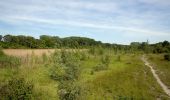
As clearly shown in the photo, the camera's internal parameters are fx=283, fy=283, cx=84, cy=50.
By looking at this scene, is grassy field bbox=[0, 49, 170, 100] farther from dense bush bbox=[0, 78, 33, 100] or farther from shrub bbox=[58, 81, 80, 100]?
dense bush bbox=[0, 78, 33, 100]

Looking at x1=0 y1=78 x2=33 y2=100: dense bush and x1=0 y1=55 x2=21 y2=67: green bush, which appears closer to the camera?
x1=0 y1=78 x2=33 y2=100: dense bush

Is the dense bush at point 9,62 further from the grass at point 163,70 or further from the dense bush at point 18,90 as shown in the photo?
the dense bush at point 18,90

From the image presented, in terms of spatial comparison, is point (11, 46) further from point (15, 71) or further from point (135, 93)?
point (135, 93)

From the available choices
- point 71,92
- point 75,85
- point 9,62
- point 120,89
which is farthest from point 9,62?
point 71,92

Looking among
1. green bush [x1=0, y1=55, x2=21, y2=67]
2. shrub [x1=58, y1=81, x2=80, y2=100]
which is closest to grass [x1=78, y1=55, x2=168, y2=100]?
shrub [x1=58, y1=81, x2=80, y2=100]

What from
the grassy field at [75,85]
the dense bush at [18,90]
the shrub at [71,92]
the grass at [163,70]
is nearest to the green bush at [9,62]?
the grassy field at [75,85]

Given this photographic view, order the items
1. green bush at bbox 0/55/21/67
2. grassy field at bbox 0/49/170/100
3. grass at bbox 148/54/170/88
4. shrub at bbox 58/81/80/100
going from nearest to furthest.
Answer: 1. shrub at bbox 58/81/80/100
2. grassy field at bbox 0/49/170/100
3. grass at bbox 148/54/170/88
4. green bush at bbox 0/55/21/67

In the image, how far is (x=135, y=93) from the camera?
2806cm

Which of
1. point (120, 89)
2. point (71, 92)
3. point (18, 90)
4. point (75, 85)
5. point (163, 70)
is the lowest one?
point (120, 89)

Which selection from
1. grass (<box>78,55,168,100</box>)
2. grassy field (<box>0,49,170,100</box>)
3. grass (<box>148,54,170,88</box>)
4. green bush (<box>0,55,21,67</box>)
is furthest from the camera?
green bush (<box>0,55,21,67</box>)

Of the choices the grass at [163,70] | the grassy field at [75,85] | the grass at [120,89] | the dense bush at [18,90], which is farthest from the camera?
the grass at [163,70]

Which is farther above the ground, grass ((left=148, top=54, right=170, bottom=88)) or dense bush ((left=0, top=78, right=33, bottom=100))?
dense bush ((left=0, top=78, right=33, bottom=100))

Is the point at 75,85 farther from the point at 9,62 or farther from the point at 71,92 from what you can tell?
the point at 9,62

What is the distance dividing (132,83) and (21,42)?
216 feet
